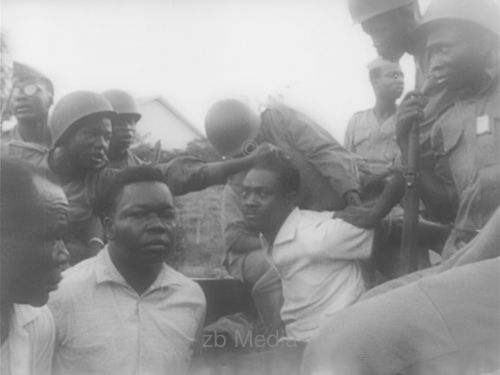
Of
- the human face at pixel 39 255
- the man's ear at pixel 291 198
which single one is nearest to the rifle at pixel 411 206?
the man's ear at pixel 291 198

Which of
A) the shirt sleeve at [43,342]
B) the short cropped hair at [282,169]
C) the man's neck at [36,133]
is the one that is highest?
the man's neck at [36,133]

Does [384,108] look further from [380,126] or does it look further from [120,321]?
[120,321]

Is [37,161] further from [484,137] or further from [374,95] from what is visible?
[484,137]

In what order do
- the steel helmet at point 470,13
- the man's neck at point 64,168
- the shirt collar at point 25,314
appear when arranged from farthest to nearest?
the man's neck at point 64,168, the shirt collar at point 25,314, the steel helmet at point 470,13

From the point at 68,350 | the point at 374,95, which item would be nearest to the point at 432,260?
the point at 374,95

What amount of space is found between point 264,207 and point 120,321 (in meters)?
0.60

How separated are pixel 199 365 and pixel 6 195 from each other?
833mm

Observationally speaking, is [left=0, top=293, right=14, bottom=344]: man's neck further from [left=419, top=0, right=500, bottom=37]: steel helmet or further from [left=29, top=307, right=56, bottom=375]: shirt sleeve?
[left=419, top=0, right=500, bottom=37]: steel helmet

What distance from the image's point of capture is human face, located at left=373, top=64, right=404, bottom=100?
344cm

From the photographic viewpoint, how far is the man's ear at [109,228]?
11.3ft

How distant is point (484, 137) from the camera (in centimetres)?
337

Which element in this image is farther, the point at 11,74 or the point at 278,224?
the point at 11,74

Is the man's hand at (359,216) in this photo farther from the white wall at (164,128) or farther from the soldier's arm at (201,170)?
the white wall at (164,128)

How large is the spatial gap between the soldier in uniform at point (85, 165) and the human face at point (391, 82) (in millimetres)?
642
